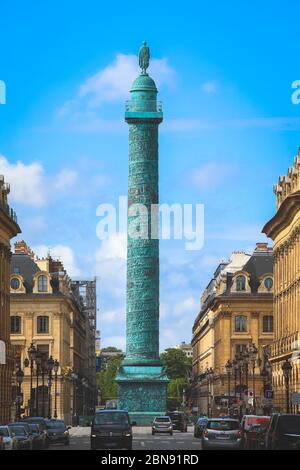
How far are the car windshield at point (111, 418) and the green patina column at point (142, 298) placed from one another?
58992 millimetres

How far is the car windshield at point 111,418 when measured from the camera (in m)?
51.6

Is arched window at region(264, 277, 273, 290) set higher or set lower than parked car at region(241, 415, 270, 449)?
higher

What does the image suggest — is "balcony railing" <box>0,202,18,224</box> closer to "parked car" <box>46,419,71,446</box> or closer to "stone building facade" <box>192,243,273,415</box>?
"parked car" <box>46,419,71,446</box>

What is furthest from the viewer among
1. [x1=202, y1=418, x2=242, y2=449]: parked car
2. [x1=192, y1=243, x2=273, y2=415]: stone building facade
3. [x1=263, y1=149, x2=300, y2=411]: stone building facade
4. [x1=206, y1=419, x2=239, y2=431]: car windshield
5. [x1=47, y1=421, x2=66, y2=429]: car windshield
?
[x1=192, y1=243, x2=273, y2=415]: stone building facade

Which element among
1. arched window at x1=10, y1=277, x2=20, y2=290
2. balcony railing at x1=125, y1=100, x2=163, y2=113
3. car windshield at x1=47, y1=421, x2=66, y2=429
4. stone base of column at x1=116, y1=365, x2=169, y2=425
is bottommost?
car windshield at x1=47, y1=421, x2=66, y2=429

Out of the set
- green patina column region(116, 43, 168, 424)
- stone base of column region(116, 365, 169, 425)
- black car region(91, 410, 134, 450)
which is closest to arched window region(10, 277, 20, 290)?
green patina column region(116, 43, 168, 424)

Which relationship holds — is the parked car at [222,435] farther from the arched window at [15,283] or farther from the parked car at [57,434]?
the arched window at [15,283]

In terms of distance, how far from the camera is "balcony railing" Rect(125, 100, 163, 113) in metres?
114

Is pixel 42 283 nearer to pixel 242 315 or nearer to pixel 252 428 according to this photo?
pixel 242 315

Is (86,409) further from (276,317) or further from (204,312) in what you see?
(276,317)

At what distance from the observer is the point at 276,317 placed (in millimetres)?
99125

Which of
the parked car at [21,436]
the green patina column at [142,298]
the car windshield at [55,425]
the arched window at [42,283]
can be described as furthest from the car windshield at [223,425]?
the arched window at [42,283]

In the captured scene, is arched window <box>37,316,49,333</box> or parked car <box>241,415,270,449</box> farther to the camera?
arched window <box>37,316,49,333</box>

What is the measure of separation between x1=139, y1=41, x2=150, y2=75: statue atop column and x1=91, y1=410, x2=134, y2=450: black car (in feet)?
230
